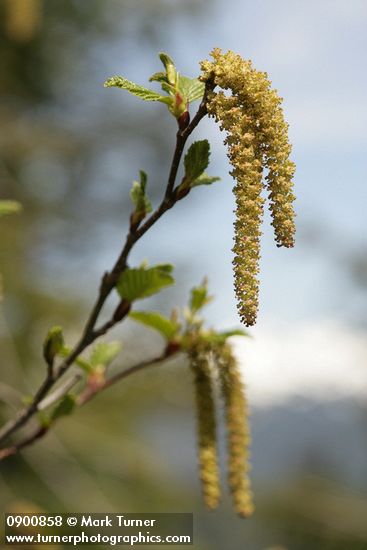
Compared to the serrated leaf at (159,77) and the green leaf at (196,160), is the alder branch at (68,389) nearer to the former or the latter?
the green leaf at (196,160)

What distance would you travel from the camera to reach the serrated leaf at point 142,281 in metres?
1.15

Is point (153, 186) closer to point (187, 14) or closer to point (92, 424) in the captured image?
point (187, 14)

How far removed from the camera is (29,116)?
9047mm

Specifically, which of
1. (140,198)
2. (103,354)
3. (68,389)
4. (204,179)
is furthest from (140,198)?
(103,354)

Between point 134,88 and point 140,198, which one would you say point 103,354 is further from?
point 134,88

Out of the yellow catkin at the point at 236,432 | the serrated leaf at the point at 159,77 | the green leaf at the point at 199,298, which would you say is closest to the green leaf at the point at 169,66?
the serrated leaf at the point at 159,77

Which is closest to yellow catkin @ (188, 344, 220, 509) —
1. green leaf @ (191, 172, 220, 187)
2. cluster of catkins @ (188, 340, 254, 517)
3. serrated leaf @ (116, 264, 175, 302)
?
cluster of catkins @ (188, 340, 254, 517)

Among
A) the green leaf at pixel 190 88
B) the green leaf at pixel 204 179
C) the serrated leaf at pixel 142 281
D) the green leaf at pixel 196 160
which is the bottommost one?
the serrated leaf at pixel 142 281

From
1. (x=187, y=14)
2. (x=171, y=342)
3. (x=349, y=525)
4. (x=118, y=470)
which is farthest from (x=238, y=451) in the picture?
(x=187, y=14)

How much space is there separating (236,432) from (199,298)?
0.28m

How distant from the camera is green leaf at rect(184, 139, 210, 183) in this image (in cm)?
107

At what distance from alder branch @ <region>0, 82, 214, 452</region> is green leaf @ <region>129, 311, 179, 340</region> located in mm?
163

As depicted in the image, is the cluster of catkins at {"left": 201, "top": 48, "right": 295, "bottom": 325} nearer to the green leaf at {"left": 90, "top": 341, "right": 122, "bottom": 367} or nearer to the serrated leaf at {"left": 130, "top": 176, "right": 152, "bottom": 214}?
the serrated leaf at {"left": 130, "top": 176, "right": 152, "bottom": 214}

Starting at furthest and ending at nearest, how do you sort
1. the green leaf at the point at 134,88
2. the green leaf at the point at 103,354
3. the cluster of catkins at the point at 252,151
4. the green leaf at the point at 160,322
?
the green leaf at the point at 103,354, the green leaf at the point at 160,322, the green leaf at the point at 134,88, the cluster of catkins at the point at 252,151
